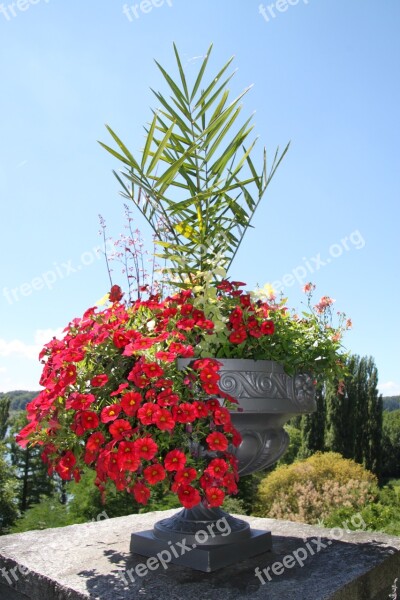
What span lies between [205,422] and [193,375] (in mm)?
203

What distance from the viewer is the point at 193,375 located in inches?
83.0

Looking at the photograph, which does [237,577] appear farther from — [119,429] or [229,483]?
[119,429]

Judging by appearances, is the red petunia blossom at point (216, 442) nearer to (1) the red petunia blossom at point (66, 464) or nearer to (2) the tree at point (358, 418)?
(1) the red petunia blossom at point (66, 464)

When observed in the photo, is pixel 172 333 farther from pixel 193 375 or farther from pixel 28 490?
pixel 28 490

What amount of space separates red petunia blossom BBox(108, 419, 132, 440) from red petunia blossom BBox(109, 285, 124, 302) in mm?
845

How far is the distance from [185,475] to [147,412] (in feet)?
0.94

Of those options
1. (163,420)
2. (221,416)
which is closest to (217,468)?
(221,416)

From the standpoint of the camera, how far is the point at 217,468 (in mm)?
2012

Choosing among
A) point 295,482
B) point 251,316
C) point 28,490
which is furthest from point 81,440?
point 28,490

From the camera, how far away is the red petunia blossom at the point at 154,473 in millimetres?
1932

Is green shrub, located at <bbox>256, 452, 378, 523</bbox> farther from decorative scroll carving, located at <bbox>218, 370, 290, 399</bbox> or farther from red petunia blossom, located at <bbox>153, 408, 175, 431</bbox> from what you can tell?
red petunia blossom, located at <bbox>153, 408, 175, 431</bbox>

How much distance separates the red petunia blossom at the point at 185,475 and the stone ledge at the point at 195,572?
0.42 meters

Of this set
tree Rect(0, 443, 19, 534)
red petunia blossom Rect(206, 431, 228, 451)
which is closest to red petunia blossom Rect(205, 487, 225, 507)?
red petunia blossom Rect(206, 431, 228, 451)

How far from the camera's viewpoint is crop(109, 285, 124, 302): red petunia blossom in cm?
265
